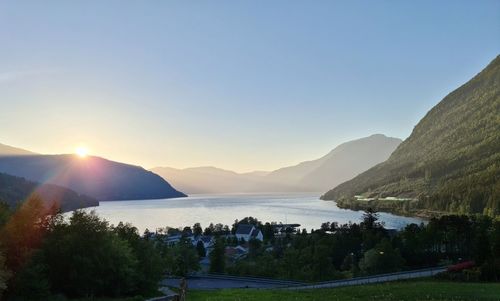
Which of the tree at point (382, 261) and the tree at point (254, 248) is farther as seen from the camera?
the tree at point (254, 248)

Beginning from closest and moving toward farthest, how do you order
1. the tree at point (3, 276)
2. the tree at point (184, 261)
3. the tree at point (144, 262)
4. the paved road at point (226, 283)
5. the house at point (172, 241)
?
the tree at point (3, 276)
the tree at point (144, 262)
the paved road at point (226, 283)
the tree at point (184, 261)
the house at point (172, 241)

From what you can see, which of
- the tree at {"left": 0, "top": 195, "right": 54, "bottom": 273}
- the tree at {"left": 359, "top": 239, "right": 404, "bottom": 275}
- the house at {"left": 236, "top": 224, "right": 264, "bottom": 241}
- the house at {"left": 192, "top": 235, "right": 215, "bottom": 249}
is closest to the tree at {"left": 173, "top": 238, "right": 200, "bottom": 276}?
the tree at {"left": 359, "top": 239, "right": 404, "bottom": 275}

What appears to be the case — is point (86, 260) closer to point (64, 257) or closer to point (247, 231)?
point (64, 257)

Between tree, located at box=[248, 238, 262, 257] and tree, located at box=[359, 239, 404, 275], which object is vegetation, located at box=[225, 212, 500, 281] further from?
tree, located at box=[248, 238, 262, 257]

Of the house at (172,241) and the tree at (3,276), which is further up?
the tree at (3,276)

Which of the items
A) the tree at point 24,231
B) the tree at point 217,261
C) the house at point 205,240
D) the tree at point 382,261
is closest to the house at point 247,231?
A: the house at point 205,240

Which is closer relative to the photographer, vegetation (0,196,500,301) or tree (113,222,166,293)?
vegetation (0,196,500,301)

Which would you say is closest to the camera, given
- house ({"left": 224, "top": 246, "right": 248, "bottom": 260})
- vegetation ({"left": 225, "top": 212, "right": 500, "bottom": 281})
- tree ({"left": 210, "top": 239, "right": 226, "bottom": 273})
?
vegetation ({"left": 225, "top": 212, "right": 500, "bottom": 281})

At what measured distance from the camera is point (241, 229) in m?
169

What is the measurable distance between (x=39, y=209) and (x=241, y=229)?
132m

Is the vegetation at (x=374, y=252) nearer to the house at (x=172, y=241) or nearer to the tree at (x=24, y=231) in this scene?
the house at (x=172, y=241)

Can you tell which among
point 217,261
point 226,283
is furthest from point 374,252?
point 217,261

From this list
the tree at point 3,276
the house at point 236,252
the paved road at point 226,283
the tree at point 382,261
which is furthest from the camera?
the house at point 236,252

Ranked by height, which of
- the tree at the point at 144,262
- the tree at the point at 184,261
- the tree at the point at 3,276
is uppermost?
the tree at the point at 3,276
